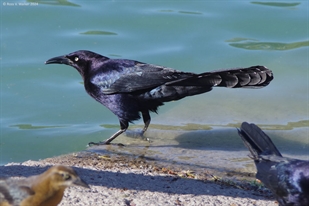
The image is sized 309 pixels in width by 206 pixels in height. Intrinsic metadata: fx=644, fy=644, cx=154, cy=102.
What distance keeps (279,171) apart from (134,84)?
2.83 m

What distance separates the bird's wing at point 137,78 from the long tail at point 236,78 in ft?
0.50

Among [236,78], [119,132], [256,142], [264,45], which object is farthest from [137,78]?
[264,45]

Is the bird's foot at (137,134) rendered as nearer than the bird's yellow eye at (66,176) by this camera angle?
No

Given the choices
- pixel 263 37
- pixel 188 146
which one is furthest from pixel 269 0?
pixel 188 146

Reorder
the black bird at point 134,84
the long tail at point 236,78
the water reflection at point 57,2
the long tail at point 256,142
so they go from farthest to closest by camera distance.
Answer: the water reflection at point 57,2 < the black bird at point 134,84 < the long tail at point 236,78 < the long tail at point 256,142

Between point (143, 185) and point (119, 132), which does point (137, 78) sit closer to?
point (119, 132)

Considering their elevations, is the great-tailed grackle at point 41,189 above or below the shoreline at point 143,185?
above

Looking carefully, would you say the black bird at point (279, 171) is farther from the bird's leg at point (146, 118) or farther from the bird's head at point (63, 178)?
the bird's leg at point (146, 118)

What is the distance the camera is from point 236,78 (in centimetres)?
712

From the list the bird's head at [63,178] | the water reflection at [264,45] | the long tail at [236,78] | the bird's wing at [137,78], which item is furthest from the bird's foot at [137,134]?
the bird's head at [63,178]

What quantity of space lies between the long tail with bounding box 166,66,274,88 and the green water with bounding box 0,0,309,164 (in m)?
1.08

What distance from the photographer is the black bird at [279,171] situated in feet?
17.3

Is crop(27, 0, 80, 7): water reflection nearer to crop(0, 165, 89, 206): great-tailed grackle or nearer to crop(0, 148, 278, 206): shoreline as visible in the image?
crop(0, 148, 278, 206): shoreline

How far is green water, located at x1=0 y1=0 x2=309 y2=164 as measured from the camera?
28.4 ft
